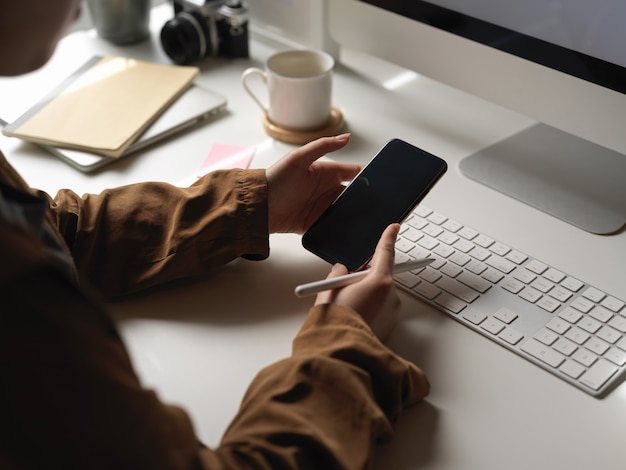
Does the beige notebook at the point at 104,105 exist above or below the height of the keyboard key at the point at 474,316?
above

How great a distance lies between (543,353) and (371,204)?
0.71 ft

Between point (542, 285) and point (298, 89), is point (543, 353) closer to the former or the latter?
point (542, 285)

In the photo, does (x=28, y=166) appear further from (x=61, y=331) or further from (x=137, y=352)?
(x=61, y=331)

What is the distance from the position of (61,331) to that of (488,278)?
43 cm

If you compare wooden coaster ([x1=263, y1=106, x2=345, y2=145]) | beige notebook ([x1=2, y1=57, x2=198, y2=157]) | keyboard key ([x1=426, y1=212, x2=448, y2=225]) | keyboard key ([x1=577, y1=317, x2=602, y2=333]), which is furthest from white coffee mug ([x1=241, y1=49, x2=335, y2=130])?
keyboard key ([x1=577, y1=317, x2=602, y2=333])

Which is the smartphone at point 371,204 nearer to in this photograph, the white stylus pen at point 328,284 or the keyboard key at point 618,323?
the white stylus pen at point 328,284

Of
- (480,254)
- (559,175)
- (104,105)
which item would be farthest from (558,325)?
(104,105)

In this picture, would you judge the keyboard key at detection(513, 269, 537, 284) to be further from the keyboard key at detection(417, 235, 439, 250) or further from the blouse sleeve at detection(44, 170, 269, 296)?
the blouse sleeve at detection(44, 170, 269, 296)

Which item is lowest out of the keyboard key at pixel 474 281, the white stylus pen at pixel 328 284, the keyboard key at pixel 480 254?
the keyboard key at pixel 474 281

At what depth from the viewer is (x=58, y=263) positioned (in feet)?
1.47

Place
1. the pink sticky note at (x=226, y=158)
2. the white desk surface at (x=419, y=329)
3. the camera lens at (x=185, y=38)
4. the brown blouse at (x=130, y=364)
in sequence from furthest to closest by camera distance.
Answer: the camera lens at (x=185, y=38)
the pink sticky note at (x=226, y=158)
the white desk surface at (x=419, y=329)
the brown blouse at (x=130, y=364)

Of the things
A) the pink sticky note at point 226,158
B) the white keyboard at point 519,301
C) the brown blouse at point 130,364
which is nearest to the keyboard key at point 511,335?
the white keyboard at point 519,301

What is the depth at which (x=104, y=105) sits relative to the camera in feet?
3.26

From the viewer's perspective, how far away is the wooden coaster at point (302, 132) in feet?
3.14
